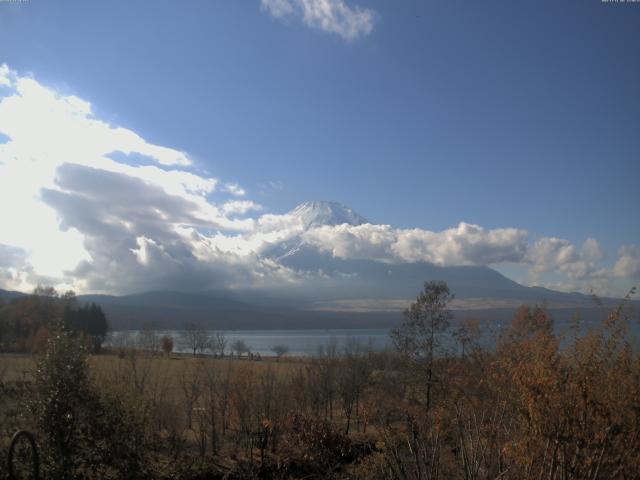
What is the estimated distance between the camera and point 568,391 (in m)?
9.20

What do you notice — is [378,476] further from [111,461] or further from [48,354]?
[48,354]

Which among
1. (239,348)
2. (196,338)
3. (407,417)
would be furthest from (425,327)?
(196,338)

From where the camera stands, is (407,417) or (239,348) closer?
(407,417)

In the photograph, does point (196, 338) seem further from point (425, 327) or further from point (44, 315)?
point (425, 327)

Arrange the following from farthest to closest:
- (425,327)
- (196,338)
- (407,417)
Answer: (196,338) → (425,327) → (407,417)

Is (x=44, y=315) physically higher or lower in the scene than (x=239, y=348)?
higher

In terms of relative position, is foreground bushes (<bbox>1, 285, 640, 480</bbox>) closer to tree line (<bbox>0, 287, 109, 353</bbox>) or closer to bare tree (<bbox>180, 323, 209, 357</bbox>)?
tree line (<bbox>0, 287, 109, 353</bbox>)

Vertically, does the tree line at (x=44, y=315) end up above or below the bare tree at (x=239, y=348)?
above

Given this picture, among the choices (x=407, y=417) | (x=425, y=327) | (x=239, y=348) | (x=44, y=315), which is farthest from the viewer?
(x=44, y=315)

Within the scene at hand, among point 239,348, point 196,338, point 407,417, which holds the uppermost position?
point 407,417

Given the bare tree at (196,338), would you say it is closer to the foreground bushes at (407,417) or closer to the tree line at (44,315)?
the tree line at (44,315)

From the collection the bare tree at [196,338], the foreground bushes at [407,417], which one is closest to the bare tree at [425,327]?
the foreground bushes at [407,417]

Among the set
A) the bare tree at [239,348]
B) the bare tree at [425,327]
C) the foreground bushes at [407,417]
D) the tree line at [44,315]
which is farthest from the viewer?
the tree line at [44,315]

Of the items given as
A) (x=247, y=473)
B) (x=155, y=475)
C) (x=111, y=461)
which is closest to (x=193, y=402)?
(x=247, y=473)
